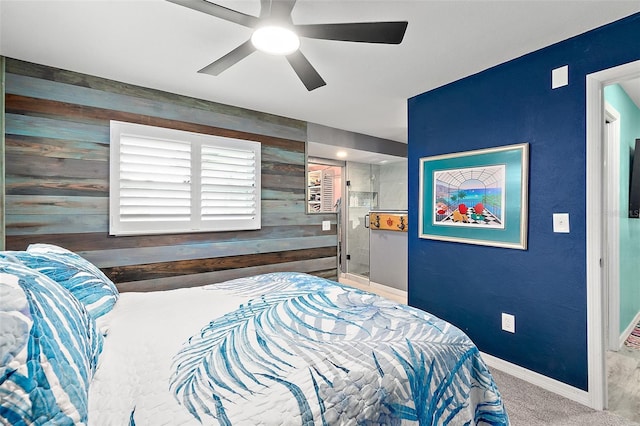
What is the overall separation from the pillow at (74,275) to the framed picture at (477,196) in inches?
105

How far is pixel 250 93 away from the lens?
118 inches

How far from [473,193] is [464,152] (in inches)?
15.3

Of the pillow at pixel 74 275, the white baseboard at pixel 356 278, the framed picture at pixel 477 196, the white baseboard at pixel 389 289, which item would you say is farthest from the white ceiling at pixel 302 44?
the white baseboard at pixel 356 278

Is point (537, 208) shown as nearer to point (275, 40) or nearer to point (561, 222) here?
point (561, 222)

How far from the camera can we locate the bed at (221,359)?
2.20ft

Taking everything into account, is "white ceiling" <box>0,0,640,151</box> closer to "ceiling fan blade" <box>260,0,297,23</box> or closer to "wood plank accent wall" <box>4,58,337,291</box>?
"wood plank accent wall" <box>4,58,337,291</box>

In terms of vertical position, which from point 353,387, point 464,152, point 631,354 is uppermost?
point 464,152

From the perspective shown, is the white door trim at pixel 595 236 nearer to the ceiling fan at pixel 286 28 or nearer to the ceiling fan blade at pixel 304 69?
the ceiling fan at pixel 286 28

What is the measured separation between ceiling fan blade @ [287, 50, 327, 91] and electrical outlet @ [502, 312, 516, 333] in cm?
235

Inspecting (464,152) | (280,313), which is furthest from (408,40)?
(280,313)

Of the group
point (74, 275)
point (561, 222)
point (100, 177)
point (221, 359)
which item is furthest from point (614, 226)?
point (100, 177)

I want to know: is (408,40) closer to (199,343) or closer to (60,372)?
(199,343)

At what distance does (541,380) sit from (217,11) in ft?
10.4

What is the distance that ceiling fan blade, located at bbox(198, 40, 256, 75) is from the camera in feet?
5.77
